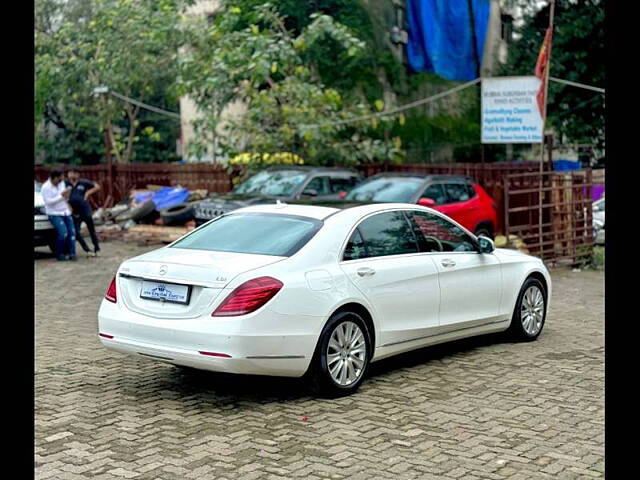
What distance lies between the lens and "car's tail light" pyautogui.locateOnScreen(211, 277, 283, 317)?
257 inches

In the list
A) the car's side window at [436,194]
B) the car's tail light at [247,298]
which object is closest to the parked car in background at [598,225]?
the car's side window at [436,194]

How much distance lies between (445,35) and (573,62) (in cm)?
352

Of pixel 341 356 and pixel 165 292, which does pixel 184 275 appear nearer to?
pixel 165 292

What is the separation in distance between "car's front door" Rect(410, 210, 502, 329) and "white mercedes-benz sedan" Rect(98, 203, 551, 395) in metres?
0.01

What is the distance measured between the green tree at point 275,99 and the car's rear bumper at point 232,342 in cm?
1352

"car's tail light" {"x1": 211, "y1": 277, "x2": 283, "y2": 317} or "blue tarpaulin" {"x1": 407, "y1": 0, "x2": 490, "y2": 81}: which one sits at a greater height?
"blue tarpaulin" {"x1": 407, "y1": 0, "x2": 490, "y2": 81}

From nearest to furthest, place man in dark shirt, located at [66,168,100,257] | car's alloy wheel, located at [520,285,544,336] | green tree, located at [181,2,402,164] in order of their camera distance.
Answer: car's alloy wheel, located at [520,285,544,336]
man in dark shirt, located at [66,168,100,257]
green tree, located at [181,2,402,164]

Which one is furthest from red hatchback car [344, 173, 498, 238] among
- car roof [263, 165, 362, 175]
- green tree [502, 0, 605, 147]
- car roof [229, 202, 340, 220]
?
green tree [502, 0, 605, 147]

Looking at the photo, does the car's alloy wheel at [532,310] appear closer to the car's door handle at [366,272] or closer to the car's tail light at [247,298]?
the car's door handle at [366,272]

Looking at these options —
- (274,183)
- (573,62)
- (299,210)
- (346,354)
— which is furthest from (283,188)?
(573,62)

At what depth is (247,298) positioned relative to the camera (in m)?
6.57

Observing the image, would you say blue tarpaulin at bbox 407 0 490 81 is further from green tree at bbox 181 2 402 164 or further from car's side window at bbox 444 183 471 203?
car's side window at bbox 444 183 471 203

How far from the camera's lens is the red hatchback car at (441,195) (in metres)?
15.5
